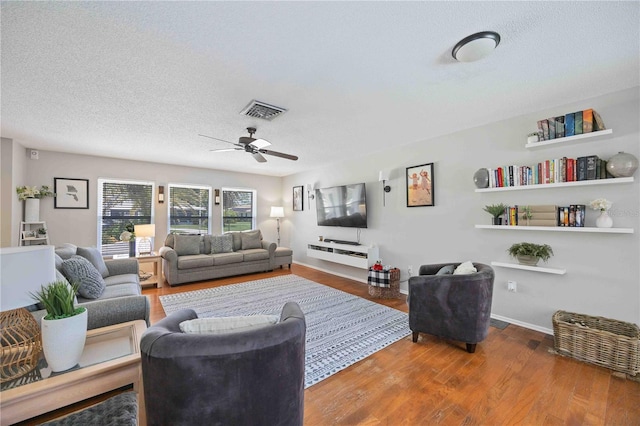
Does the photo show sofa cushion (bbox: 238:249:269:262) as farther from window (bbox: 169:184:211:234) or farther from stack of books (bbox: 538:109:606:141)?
stack of books (bbox: 538:109:606:141)

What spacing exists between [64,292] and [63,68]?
1879mm

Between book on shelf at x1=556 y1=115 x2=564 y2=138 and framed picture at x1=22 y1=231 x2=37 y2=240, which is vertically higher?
book on shelf at x1=556 y1=115 x2=564 y2=138

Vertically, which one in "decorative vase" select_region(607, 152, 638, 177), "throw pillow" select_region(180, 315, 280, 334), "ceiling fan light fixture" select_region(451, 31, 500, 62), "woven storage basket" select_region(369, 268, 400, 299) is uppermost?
"ceiling fan light fixture" select_region(451, 31, 500, 62)

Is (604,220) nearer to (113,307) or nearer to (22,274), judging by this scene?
(22,274)

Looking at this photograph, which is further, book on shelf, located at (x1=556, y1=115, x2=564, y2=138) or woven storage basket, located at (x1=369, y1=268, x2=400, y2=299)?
woven storage basket, located at (x1=369, y1=268, x2=400, y2=299)

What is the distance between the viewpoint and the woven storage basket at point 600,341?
2006 millimetres

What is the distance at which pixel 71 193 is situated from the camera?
4.59 metres

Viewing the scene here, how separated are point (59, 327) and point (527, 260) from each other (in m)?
3.88

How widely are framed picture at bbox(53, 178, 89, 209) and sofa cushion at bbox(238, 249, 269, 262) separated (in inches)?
121

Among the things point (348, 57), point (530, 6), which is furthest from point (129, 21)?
point (530, 6)

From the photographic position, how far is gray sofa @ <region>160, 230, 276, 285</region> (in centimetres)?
458

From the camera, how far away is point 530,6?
4.62 feet

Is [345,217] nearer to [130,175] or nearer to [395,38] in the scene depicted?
[395,38]

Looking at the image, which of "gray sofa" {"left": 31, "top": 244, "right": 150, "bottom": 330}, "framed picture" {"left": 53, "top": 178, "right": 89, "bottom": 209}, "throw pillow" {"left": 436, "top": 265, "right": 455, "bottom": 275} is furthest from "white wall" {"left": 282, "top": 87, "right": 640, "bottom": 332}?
"framed picture" {"left": 53, "top": 178, "right": 89, "bottom": 209}
